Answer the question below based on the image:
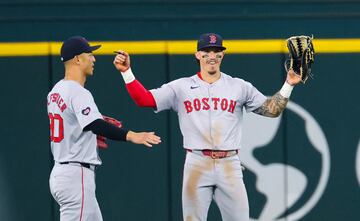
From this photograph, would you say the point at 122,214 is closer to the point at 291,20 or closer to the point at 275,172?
the point at 275,172

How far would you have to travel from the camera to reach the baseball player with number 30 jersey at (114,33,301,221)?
23.1 feet

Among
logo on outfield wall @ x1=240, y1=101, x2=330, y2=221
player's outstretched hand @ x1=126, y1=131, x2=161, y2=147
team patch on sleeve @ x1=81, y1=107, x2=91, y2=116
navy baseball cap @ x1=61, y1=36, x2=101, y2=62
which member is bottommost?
logo on outfield wall @ x1=240, y1=101, x2=330, y2=221

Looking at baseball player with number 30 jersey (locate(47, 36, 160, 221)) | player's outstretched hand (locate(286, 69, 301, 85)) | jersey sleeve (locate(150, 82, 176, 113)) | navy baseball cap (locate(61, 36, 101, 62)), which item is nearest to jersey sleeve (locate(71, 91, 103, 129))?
baseball player with number 30 jersey (locate(47, 36, 160, 221))

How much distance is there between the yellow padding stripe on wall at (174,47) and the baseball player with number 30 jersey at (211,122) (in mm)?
1138

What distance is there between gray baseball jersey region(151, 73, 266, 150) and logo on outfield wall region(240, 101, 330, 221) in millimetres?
1194

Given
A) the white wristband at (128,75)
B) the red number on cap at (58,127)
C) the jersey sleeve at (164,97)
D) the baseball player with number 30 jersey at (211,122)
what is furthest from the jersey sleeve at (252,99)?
the red number on cap at (58,127)

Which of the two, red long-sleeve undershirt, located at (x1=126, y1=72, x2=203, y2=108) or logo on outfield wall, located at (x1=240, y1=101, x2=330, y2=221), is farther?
logo on outfield wall, located at (x1=240, y1=101, x2=330, y2=221)

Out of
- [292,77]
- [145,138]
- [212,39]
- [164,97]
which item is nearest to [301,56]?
[292,77]

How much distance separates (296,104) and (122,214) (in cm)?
167

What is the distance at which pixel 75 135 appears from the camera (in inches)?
265

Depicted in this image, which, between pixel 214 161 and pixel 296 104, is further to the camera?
pixel 296 104

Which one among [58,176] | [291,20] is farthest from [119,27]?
[58,176]

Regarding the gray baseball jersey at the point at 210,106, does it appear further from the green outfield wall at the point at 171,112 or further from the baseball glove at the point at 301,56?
the green outfield wall at the point at 171,112

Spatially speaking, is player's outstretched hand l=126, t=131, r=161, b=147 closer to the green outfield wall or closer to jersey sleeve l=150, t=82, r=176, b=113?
jersey sleeve l=150, t=82, r=176, b=113
